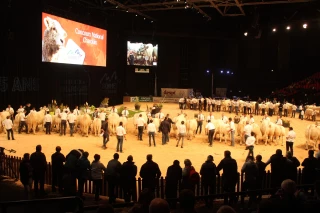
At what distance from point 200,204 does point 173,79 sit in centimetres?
3646

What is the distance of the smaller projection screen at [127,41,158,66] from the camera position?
41.1 m

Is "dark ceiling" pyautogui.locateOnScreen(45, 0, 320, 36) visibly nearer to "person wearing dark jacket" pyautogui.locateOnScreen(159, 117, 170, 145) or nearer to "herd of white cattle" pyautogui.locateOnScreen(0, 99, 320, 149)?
"herd of white cattle" pyautogui.locateOnScreen(0, 99, 320, 149)

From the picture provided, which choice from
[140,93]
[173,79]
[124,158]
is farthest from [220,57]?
[124,158]

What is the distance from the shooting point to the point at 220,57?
45906mm

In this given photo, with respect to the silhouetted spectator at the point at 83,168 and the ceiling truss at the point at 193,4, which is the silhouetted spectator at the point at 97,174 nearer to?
the silhouetted spectator at the point at 83,168

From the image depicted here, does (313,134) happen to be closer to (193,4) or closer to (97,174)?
(97,174)

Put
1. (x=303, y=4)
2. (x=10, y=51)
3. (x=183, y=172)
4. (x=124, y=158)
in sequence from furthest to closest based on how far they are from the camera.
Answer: (x=303, y=4) → (x=10, y=51) → (x=124, y=158) → (x=183, y=172)

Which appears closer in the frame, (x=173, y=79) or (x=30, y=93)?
(x=30, y=93)

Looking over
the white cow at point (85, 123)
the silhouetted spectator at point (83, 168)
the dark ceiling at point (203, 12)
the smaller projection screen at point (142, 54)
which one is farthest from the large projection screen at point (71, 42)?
the silhouetted spectator at point (83, 168)

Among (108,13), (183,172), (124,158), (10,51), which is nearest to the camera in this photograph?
(183,172)

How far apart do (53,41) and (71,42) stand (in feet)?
6.84

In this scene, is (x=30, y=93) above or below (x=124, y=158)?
above

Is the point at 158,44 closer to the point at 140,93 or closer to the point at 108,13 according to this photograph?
the point at 140,93

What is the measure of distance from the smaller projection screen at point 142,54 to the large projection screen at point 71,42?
8203mm
